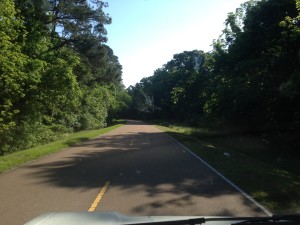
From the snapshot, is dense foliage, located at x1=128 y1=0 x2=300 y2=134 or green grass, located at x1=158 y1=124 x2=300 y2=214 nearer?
green grass, located at x1=158 y1=124 x2=300 y2=214

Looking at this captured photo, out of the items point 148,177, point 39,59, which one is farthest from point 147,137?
point 148,177

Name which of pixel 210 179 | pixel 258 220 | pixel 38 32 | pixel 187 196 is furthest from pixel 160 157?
pixel 38 32

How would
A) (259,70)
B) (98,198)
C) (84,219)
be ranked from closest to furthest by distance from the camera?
(84,219), (98,198), (259,70)

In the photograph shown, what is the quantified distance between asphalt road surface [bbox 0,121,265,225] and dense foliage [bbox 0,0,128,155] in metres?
9.28

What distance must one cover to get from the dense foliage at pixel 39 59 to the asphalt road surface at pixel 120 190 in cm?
928

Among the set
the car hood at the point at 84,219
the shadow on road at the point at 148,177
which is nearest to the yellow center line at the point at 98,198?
the shadow on road at the point at 148,177

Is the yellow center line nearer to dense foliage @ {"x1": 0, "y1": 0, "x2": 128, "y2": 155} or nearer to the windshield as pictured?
the windshield

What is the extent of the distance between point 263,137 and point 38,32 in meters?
17.8

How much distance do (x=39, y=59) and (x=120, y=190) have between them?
69.4 ft

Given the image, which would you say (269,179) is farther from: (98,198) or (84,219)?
(84,219)

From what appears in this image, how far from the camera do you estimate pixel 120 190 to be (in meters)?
9.85

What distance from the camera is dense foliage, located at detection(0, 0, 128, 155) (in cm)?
2292

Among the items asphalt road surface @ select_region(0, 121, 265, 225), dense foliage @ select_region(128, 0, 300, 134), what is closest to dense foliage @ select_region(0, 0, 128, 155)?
asphalt road surface @ select_region(0, 121, 265, 225)

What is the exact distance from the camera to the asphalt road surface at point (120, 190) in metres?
7.85
